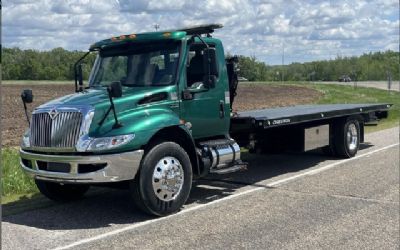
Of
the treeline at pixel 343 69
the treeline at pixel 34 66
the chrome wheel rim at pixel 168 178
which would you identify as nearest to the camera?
the chrome wheel rim at pixel 168 178

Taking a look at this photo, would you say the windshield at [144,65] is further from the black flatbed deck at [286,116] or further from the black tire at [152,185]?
the black flatbed deck at [286,116]

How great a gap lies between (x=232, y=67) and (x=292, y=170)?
8.87ft

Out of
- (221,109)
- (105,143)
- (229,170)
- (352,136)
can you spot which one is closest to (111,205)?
(105,143)

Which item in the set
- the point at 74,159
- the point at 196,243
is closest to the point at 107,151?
the point at 74,159

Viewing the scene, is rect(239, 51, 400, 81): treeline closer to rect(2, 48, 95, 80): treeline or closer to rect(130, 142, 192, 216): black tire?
rect(2, 48, 95, 80): treeline

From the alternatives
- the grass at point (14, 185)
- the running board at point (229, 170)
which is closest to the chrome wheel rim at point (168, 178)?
the running board at point (229, 170)

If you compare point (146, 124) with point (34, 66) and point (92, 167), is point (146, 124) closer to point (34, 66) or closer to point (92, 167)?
point (92, 167)

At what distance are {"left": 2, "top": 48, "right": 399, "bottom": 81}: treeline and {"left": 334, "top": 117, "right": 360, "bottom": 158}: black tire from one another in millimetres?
44558

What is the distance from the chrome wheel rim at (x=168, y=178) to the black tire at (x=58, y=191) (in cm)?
171

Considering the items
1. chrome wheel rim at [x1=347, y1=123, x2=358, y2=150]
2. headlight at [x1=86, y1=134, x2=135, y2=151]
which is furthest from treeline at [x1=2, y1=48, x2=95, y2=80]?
headlight at [x1=86, y1=134, x2=135, y2=151]

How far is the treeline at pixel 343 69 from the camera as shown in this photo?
406 feet

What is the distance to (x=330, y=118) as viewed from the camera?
1141cm

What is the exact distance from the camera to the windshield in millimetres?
7566

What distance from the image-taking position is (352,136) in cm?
1217
